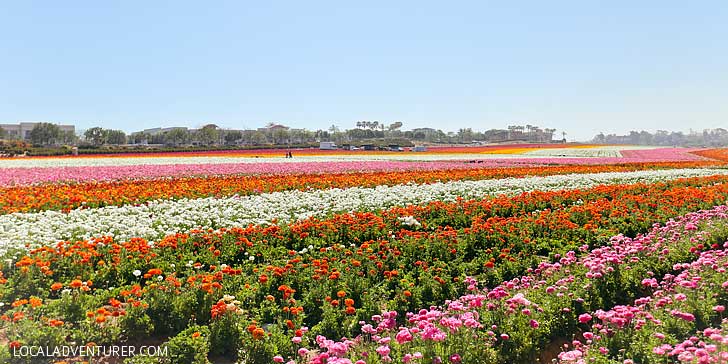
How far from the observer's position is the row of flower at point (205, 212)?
880 centimetres

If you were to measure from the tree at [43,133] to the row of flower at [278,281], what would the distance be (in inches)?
4038

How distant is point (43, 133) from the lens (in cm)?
9388

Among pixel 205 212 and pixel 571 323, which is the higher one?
pixel 205 212

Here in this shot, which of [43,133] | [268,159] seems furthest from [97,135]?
[268,159]

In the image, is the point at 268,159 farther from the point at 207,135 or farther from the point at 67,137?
the point at 67,137

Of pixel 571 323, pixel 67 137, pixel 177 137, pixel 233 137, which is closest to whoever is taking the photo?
pixel 571 323

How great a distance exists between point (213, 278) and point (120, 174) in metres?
18.0

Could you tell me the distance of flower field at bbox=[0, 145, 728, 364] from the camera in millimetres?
4543

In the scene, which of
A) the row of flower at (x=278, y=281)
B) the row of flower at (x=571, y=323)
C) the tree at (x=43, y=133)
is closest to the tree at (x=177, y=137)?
the tree at (x=43, y=133)

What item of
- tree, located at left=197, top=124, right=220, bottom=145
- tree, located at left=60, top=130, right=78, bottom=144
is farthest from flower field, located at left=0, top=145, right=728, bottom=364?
tree, located at left=197, top=124, right=220, bottom=145

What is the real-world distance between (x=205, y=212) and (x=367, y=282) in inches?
242

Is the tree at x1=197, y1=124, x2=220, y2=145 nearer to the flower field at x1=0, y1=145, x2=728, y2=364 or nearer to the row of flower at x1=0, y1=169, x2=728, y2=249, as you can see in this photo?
the row of flower at x1=0, y1=169, x2=728, y2=249

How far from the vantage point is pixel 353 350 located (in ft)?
14.7

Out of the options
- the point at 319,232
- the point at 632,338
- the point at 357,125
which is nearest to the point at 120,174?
the point at 319,232
